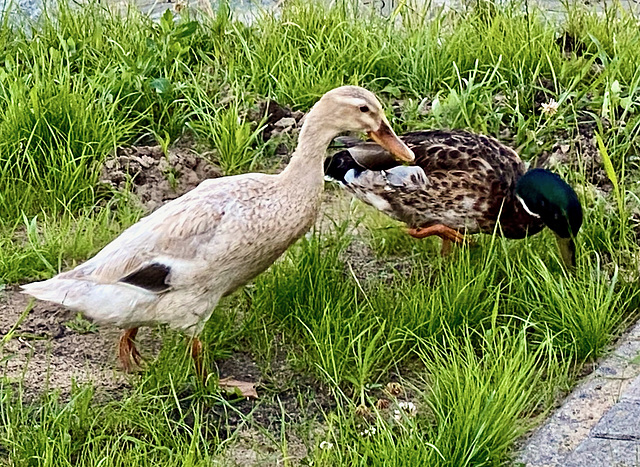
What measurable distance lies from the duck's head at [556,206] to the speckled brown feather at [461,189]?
70 mm

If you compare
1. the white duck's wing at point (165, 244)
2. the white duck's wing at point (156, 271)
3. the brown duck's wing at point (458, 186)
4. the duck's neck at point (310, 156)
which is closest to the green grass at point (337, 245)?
the brown duck's wing at point (458, 186)

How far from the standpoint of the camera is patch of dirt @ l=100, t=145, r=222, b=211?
186 inches

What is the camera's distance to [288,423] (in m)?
3.38

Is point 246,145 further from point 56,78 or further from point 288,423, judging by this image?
point 288,423

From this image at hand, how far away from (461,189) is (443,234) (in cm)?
19

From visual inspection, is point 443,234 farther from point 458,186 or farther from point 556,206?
point 556,206

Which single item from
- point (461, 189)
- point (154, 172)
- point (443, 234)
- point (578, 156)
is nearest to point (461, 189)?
point (461, 189)

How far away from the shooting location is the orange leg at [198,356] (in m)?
3.48

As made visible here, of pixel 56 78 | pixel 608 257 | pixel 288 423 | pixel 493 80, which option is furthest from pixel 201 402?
Answer: pixel 493 80

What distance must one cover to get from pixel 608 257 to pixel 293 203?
1.39 meters

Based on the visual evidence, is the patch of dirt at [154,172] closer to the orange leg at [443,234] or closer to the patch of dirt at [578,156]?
the orange leg at [443,234]

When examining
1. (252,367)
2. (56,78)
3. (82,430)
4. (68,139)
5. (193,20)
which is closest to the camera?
(82,430)

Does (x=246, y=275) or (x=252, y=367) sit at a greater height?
(x=246, y=275)

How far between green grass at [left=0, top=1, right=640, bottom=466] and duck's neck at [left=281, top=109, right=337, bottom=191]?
44 cm
